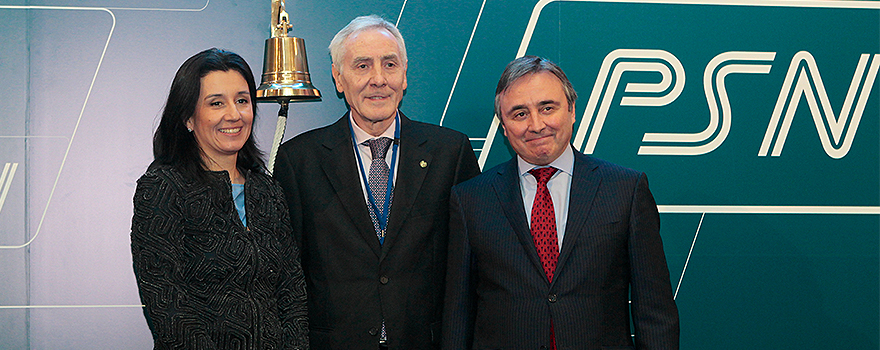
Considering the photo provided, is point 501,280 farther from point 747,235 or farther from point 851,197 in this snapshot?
point 851,197

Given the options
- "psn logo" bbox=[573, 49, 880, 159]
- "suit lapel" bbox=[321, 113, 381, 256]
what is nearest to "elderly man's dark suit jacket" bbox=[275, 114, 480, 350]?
"suit lapel" bbox=[321, 113, 381, 256]

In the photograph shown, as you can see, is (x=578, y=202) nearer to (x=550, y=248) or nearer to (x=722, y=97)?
(x=550, y=248)

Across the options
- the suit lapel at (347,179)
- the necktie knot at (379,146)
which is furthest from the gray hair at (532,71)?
the suit lapel at (347,179)

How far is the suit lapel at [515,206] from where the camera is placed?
83.0 inches

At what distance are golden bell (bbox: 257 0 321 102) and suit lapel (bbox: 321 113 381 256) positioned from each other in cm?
23

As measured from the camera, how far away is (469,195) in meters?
2.31

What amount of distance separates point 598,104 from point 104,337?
8.54ft

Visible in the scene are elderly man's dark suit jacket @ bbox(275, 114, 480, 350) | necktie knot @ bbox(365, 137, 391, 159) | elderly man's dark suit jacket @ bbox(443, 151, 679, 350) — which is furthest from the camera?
necktie knot @ bbox(365, 137, 391, 159)

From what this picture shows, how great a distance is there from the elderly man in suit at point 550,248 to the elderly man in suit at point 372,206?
0.60 feet

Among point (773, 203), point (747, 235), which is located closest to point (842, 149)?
point (773, 203)

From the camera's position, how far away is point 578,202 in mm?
2141

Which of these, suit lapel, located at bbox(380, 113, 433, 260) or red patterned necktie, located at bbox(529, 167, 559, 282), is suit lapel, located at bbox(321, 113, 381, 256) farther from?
red patterned necktie, located at bbox(529, 167, 559, 282)

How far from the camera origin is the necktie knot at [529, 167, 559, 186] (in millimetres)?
2229

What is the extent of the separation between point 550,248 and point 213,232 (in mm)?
1092
